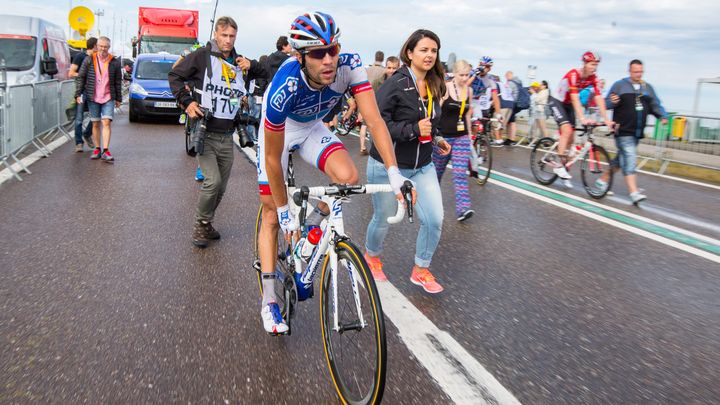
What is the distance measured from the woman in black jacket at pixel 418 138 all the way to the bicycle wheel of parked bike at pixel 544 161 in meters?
5.53

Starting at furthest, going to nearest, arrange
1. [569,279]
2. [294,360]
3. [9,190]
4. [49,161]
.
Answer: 1. [49,161]
2. [9,190]
3. [569,279]
4. [294,360]

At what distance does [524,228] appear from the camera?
709 centimetres

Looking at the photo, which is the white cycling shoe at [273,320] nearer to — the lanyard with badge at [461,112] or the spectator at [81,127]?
the lanyard with badge at [461,112]

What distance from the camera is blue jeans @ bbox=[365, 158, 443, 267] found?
488 centimetres

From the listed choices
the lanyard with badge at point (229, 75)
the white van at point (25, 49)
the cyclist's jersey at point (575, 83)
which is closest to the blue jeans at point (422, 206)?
the lanyard with badge at point (229, 75)

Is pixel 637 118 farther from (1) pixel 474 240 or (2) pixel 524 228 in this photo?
(1) pixel 474 240

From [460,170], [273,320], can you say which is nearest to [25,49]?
[460,170]

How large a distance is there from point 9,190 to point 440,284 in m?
6.30

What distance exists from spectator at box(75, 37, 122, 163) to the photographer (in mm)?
5517

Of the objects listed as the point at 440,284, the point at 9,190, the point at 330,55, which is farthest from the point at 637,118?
the point at 9,190

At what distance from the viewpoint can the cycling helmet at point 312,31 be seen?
3.16m

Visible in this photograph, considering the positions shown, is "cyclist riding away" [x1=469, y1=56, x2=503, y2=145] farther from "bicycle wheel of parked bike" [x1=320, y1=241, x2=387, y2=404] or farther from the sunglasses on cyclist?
"bicycle wheel of parked bike" [x1=320, y1=241, x2=387, y2=404]

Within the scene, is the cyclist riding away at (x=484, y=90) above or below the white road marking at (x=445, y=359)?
above

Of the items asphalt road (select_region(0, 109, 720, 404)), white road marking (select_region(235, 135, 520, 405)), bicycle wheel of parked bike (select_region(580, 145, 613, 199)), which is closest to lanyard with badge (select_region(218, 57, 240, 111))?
asphalt road (select_region(0, 109, 720, 404))
